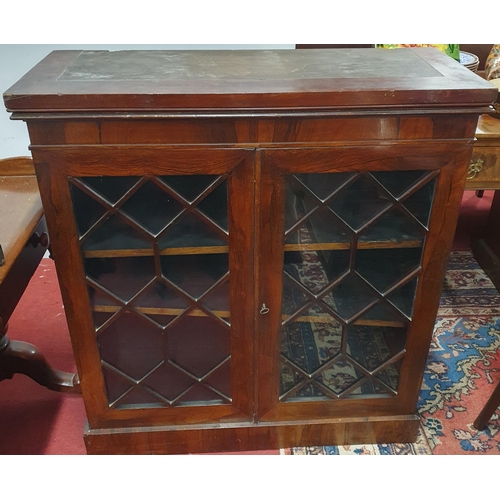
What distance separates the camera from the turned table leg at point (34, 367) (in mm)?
1284

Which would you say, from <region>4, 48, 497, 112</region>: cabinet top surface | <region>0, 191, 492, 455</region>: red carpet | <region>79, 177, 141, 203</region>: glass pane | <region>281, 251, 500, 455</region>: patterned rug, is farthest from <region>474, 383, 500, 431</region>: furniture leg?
<region>79, 177, 141, 203</region>: glass pane

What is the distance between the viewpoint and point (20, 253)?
953 mm

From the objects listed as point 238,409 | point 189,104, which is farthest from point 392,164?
point 238,409

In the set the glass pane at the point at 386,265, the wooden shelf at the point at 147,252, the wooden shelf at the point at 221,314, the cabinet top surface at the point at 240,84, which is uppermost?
the cabinet top surface at the point at 240,84

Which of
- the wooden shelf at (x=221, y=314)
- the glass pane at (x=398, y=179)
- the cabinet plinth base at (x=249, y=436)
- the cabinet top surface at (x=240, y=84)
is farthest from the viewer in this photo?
the cabinet plinth base at (x=249, y=436)

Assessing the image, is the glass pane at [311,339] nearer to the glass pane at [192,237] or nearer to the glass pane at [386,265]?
the glass pane at [386,265]

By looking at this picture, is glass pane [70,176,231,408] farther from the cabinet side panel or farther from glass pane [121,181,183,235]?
the cabinet side panel

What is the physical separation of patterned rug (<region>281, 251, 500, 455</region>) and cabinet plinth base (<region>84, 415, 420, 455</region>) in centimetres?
3

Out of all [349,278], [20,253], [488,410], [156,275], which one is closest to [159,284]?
[156,275]

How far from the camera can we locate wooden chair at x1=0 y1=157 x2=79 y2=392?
93 cm

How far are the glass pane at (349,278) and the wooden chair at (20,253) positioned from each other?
51cm

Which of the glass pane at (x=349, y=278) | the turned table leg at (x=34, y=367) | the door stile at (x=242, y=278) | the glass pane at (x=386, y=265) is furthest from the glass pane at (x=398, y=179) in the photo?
the turned table leg at (x=34, y=367)

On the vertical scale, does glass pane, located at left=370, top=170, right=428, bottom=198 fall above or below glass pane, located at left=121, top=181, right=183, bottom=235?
above

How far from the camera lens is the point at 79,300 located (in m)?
0.98
